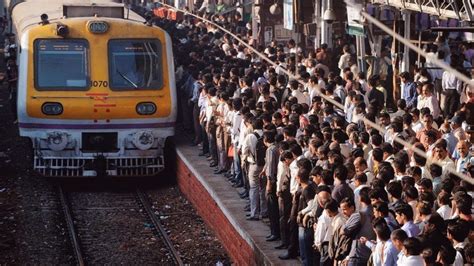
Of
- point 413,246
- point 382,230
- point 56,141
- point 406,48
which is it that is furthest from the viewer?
point 406,48

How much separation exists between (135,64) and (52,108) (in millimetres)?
1398

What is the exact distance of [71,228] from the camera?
16531 millimetres

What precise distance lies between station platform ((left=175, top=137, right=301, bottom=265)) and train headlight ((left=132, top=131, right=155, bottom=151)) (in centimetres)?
60

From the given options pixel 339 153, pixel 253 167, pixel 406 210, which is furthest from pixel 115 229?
pixel 406 210

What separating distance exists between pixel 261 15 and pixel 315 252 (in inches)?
653

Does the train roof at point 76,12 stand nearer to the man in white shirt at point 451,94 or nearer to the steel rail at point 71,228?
the steel rail at point 71,228

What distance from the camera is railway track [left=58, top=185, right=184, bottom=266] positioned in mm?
15281

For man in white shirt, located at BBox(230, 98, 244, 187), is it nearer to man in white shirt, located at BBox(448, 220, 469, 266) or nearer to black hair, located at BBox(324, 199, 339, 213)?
black hair, located at BBox(324, 199, 339, 213)

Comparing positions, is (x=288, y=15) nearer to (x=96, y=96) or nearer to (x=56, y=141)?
(x=96, y=96)

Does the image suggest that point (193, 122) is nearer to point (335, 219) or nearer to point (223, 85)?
point (223, 85)

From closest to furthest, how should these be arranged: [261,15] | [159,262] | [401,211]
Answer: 1. [401,211]
2. [159,262]
3. [261,15]

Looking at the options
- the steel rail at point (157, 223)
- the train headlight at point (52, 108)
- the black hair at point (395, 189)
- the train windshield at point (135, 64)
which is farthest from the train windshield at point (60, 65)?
the black hair at point (395, 189)

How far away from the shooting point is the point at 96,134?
61.4 feet

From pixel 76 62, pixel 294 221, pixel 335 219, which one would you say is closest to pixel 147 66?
pixel 76 62
